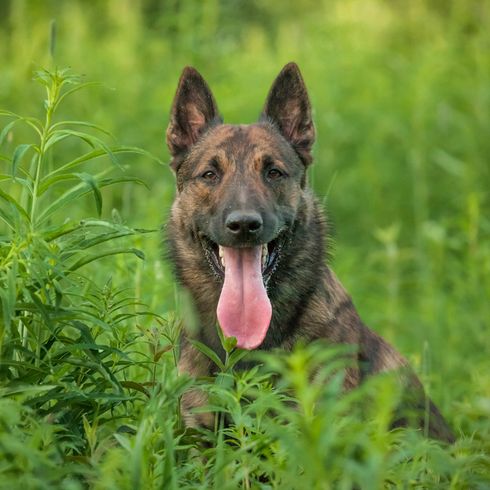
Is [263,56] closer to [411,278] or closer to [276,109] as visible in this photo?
[411,278]

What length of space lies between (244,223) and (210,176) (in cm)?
53

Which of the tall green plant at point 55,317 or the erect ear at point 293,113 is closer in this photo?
the tall green plant at point 55,317

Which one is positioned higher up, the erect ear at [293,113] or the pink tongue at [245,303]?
the erect ear at [293,113]

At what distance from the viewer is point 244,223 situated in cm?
428

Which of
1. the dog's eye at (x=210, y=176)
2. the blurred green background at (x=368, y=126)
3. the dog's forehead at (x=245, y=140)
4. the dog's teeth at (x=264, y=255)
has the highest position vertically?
the dog's forehead at (x=245, y=140)

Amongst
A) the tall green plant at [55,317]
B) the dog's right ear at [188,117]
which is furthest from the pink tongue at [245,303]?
the dog's right ear at [188,117]

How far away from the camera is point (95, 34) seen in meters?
11.9

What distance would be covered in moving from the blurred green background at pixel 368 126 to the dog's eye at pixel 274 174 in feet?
2.80

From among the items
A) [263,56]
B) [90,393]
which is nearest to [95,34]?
[263,56]

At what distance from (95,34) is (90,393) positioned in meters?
9.26

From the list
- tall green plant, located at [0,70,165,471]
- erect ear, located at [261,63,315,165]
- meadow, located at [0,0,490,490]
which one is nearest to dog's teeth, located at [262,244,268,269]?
meadow, located at [0,0,490,490]

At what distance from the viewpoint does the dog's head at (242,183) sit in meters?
4.28

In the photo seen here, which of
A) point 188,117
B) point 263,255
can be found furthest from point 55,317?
point 188,117

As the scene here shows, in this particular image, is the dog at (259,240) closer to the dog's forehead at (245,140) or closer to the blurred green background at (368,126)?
the dog's forehead at (245,140)
